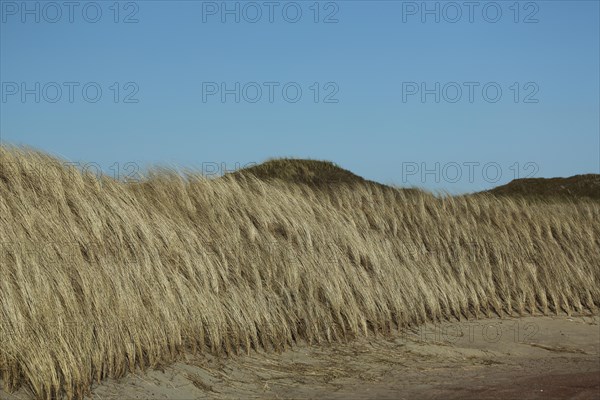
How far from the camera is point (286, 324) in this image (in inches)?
351

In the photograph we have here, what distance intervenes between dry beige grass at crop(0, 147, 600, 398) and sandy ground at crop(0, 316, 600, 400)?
25cm

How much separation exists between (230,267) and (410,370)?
96.2 inches

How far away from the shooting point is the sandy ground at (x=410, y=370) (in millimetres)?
7148

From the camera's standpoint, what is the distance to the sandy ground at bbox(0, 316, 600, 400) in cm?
715

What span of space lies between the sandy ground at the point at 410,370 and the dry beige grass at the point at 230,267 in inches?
10.0

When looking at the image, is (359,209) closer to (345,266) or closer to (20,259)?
(345,266)

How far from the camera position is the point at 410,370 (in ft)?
28.0

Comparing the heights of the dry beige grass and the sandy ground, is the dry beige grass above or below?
above

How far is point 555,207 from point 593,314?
3364 mm

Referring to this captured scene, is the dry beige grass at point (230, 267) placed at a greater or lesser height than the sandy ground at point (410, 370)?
greater

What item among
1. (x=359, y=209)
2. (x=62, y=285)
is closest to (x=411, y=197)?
(x=359, y=209)

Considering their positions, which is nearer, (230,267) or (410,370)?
(410,370)

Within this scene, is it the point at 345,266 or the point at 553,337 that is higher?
the point at 345,266

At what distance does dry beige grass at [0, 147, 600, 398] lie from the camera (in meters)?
7.18
